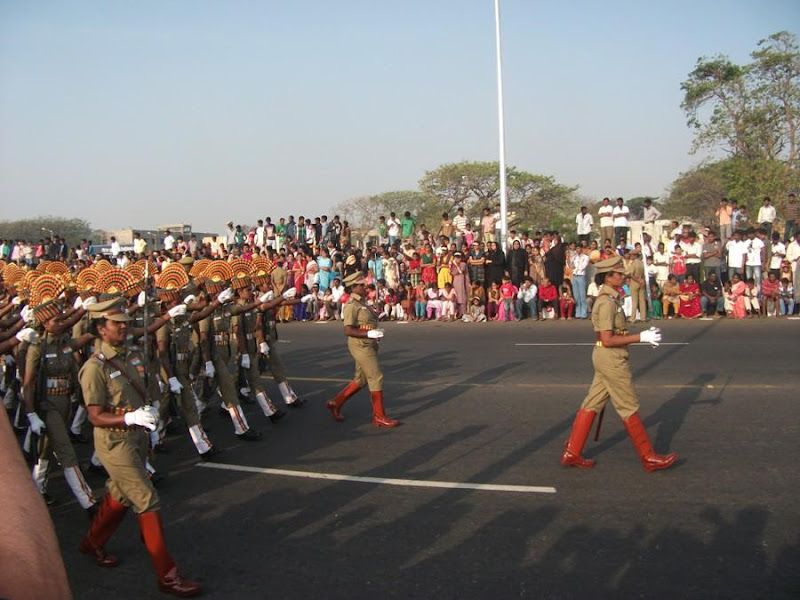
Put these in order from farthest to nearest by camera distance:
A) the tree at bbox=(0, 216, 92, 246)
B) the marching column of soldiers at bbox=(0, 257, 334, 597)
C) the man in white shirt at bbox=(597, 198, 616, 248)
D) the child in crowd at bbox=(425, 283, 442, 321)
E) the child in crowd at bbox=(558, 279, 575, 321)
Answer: the tree at bbox=(0, 216, 92, 246)
the man in white shirt at bbox=(597, 198, 616, 248)
the child in crowd at bbox=(425, 283, 442, 321)
the child in crowd at bbox=(558, 279, 575, 321)
the marching column of soldiers at bbox=(0, 257, 334, 597)

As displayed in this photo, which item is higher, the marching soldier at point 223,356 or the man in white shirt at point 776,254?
the man in white shirt at point 776,254

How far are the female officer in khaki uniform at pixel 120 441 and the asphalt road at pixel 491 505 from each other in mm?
260

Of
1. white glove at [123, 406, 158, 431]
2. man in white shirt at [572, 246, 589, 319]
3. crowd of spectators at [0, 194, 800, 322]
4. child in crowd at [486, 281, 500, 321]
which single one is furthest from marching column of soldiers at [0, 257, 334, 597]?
man in white shirt at [572, 246, 589, 319]

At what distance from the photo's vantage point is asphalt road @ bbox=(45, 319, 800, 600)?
5219 millimetres

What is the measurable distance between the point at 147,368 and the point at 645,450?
4741 mm

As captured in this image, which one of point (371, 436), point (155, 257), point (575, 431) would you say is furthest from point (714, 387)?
point (155, 257)

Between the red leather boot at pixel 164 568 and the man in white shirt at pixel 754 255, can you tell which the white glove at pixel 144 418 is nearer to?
the red leather boot at pixel 164 568

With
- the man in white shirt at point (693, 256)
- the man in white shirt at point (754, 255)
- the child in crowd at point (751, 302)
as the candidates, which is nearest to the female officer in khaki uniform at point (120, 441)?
the child in crowd at point (751, 302)

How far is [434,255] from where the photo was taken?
23031 millimetres

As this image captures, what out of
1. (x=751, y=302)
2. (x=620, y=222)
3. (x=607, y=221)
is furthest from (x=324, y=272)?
(x=751, y=302)

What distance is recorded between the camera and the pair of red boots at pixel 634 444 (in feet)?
23.6

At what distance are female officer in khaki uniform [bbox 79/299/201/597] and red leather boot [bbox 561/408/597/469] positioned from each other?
3.82 metres

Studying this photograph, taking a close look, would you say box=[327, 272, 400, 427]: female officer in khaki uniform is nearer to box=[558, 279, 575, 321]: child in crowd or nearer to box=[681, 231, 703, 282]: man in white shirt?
box=[558, 279, 575, 321]: child in crowd

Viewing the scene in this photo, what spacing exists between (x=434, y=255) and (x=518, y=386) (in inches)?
467
